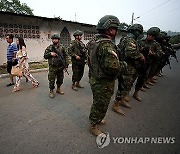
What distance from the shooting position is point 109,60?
7.24 feet

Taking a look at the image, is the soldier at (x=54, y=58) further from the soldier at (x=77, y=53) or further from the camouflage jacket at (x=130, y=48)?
the camouflage jacket at (x=130, y=48)

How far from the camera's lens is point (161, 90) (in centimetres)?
525

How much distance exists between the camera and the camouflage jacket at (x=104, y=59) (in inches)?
87.3

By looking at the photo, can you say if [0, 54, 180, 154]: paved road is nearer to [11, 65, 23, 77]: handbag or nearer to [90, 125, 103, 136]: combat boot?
[90, 125, 103, 136]: combat boot

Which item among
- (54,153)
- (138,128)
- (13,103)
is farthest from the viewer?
(13,103)

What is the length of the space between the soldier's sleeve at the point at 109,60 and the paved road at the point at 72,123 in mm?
1210

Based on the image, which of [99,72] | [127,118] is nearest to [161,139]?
[127,118]

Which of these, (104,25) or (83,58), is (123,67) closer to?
(104,25)

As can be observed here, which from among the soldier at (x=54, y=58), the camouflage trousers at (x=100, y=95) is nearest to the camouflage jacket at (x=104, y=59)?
the camouflage trousers at (x=100, y=95)

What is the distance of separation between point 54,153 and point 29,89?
10.8 feet

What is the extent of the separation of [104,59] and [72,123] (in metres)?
1.55

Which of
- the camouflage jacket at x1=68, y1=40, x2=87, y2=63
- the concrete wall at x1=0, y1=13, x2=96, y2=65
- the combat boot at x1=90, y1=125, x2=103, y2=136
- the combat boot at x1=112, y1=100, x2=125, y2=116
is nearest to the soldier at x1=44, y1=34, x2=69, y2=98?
the camouflage jacket at x1=68, y1=40, x2=87, y2=63

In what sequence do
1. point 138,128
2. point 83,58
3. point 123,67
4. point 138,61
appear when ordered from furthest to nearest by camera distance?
point 83,58 < point 138,61 < point 138,128 < point 123,67

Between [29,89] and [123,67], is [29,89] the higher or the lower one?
the lower one
